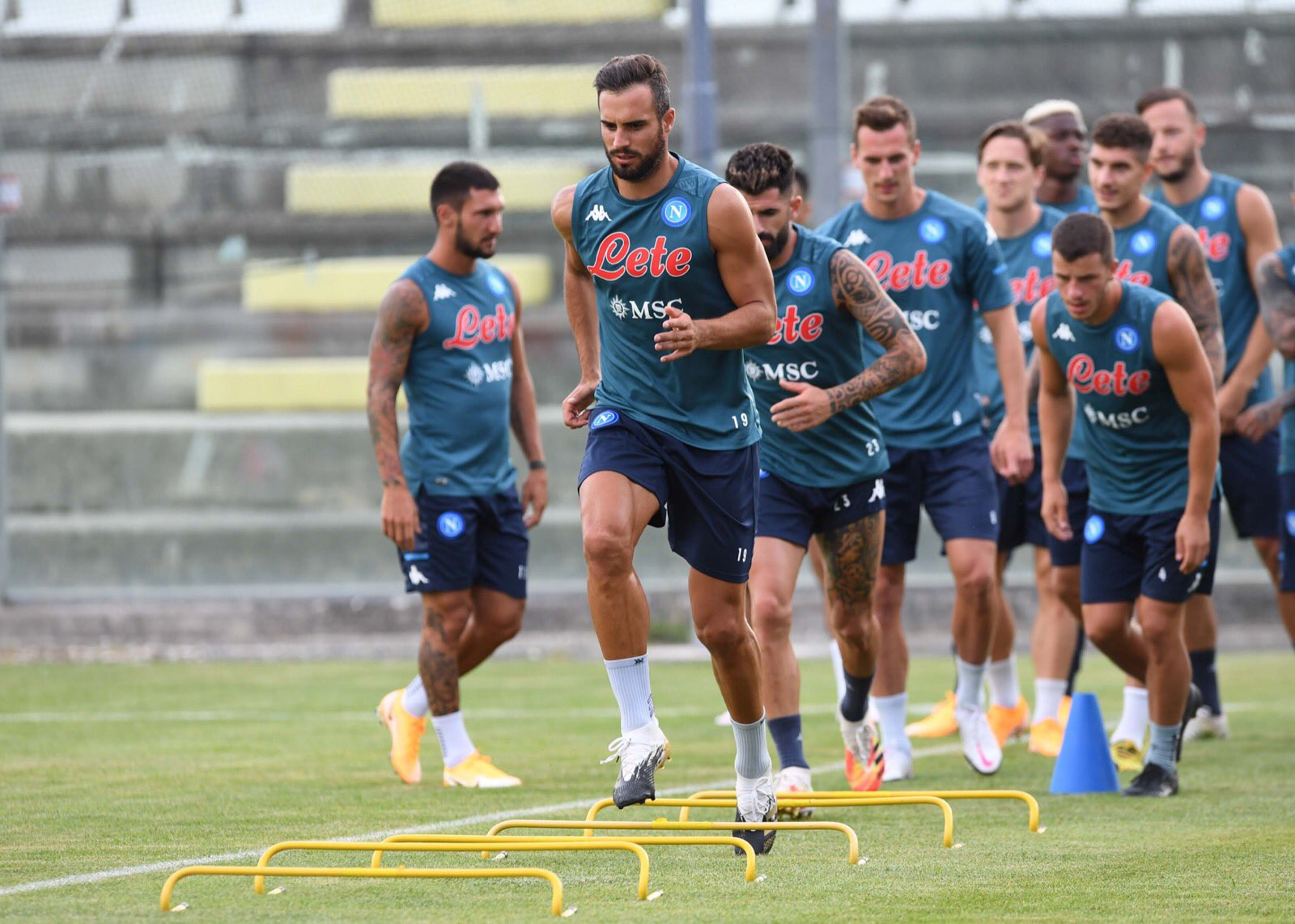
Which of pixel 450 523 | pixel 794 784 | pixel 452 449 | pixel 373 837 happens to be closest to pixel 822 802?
pixel 794 784

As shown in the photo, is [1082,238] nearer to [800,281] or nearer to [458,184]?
[800,281]

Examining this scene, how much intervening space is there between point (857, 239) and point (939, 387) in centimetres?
73

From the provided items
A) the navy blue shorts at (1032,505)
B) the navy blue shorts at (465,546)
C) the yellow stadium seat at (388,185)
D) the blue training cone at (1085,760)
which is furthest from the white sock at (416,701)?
the yellow stadium seat at (388,185)

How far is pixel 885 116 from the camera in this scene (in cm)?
831

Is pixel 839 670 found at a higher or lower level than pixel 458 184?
lower

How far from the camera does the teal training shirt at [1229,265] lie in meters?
9.55

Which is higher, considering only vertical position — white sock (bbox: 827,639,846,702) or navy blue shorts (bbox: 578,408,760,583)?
navy blue shorts (bbox: 578,408,760,583)

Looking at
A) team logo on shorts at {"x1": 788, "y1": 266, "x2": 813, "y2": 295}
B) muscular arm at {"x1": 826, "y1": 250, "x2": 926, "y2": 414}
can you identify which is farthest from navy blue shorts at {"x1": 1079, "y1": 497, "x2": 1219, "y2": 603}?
team logo on shorts at {"x1": 788, "y1": 266, "x2": 813, "y2": 295}

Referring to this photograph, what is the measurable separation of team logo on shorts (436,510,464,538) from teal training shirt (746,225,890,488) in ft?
5.27

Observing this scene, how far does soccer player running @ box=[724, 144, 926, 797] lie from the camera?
712 centimetres

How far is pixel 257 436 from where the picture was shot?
15.9 metres

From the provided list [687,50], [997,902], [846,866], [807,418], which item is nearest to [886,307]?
[807,418]

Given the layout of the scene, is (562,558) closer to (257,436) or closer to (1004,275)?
(257,436)

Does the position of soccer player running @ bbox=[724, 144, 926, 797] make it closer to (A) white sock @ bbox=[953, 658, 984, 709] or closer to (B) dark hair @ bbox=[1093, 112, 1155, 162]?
(A) white sock @ bbox=[953, 658, 984, 709]
